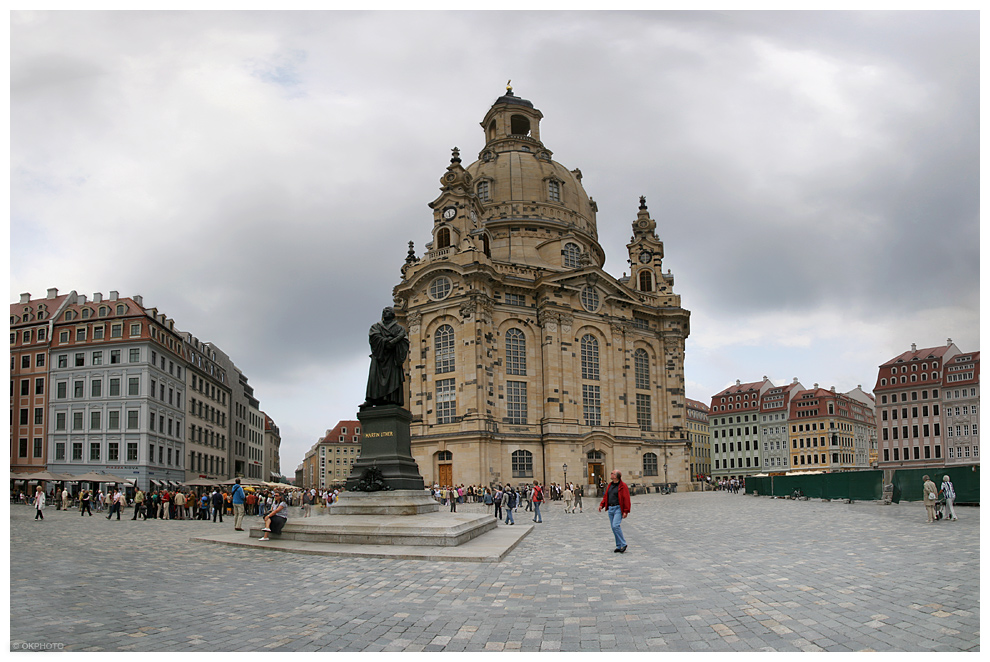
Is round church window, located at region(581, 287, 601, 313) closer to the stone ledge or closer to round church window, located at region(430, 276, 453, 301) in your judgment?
round church window, located at region(430, 276, 453, 301)

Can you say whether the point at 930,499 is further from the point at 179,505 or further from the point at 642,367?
the point at 642,367

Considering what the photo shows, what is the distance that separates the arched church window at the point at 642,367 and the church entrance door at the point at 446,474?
2212cm

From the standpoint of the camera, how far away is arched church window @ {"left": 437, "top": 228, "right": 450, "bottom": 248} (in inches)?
2682

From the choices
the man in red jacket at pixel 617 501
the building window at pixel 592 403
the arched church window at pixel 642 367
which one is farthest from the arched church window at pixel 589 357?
the man in red jacket at pixel 617 501

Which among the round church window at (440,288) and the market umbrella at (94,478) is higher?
the round church window at (440,288)

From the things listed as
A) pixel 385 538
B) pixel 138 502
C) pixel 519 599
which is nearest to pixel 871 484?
pixel 385 538

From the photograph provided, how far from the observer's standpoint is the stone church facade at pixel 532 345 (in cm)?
6153

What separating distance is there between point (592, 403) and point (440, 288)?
1779cm

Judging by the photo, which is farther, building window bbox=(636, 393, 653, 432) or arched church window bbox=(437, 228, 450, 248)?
building window bbox=(636, 393, 653, 432)

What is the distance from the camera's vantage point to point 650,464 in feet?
228

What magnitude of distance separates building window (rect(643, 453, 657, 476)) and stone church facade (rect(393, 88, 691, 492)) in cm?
18

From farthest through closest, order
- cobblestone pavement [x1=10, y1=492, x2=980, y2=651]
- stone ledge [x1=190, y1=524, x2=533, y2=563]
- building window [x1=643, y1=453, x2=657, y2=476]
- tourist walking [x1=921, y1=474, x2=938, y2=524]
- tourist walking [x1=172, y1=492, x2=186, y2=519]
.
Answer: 1. building window [x1=643, y1=453, x2=657, y2=476]
2. tourist walking [x1=172, y1=492, x2=186, y2=519]
3. tourist walking [x1=921, y1=474, x2=938, y2=524]
4. stone ledge [x1=190, y1=524, x2=533, y2=563]
5. cobblestone pavement [x1=10, y1=492, x2=980, y2=651]

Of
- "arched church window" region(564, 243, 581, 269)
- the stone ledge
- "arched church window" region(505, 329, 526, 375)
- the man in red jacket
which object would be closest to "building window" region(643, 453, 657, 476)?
"arched church window" region(505, 329, 526, 375)

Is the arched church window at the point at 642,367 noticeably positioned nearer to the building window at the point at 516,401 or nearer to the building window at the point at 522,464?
the building window at the point at 516,401
